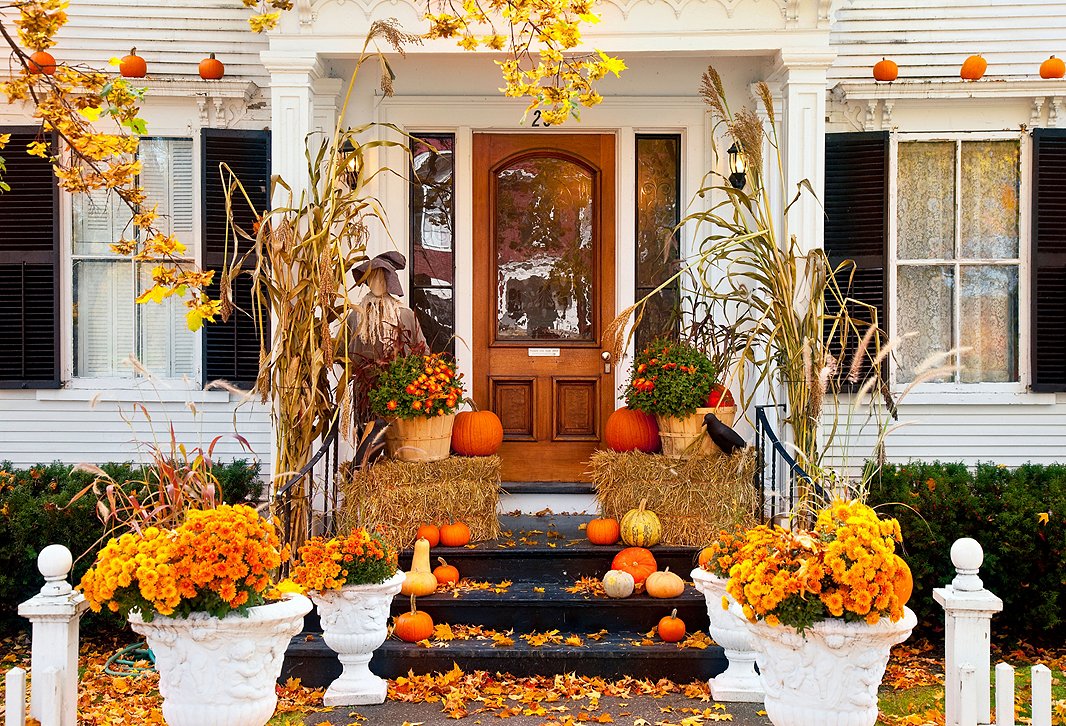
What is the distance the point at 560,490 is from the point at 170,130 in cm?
367

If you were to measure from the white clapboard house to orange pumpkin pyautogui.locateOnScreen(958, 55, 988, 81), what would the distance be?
0.53 ft

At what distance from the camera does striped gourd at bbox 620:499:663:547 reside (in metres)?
5.94

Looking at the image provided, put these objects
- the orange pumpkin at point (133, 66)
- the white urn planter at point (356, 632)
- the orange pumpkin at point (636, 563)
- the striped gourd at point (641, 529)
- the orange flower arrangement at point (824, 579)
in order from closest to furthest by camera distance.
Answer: the orange flower arrangement at point (824, 579) < the white urn planter at point (356, 632) < the orange pumpkin at point (636, 563) < the striped gourd at point (641, 529) < the orange pumpkin at point (133, 66)

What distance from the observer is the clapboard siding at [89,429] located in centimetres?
717

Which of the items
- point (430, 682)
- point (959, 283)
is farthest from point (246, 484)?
point (959, 283)

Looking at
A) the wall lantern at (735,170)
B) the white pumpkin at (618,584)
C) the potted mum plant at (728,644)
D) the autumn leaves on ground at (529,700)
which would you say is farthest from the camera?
the wall lantern at (735,170)

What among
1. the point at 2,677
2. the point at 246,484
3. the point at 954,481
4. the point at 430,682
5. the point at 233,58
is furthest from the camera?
the point at 233,58

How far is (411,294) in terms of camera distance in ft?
24.2

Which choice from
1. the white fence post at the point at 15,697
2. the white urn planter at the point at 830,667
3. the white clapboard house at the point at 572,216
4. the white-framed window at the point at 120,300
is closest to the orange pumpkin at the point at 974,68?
the white clapboard house at the point at 572,216

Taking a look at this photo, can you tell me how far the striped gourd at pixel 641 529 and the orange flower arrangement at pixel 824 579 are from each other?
98.7 inches

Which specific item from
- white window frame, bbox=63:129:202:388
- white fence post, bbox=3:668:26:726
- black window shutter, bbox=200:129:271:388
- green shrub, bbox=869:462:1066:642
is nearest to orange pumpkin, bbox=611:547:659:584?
green shrub, bbox=869:462:1066:642

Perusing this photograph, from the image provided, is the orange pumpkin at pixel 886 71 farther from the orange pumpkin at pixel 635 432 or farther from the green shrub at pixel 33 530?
the green shrub at pixel 33 530

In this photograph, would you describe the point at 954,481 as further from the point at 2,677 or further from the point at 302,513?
the point at 2,677

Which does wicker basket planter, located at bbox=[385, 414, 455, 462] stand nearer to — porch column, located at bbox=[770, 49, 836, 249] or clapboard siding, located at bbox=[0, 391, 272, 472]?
clapboard siding, located at bbox=[0, 391, 272, 472]
